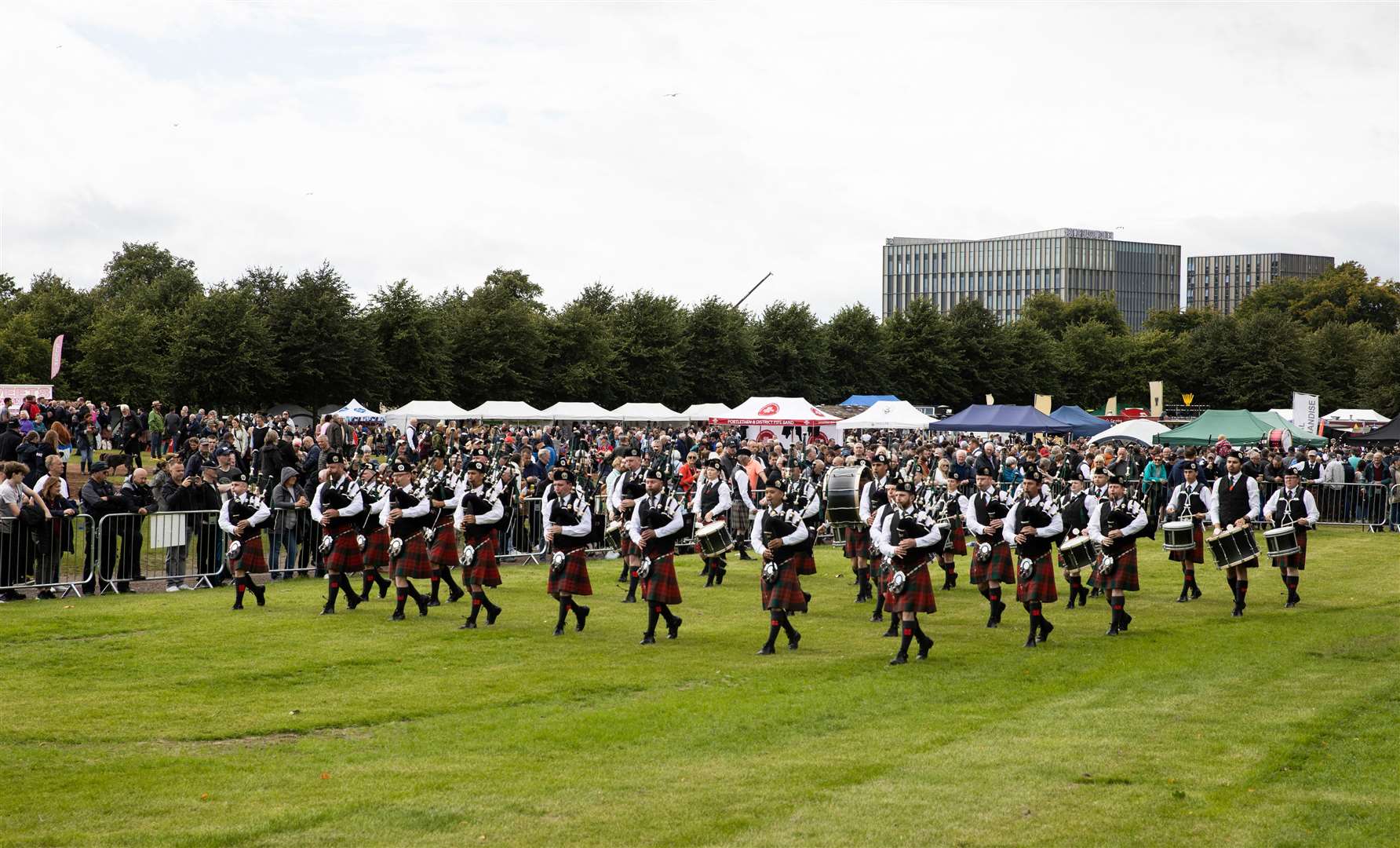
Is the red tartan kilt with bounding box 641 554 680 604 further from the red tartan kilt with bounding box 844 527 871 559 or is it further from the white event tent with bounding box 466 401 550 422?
the white event tent with bounding box 466 401 550 422

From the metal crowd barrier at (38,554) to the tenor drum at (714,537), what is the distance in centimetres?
850

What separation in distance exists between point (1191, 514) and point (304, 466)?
15404 millimetres

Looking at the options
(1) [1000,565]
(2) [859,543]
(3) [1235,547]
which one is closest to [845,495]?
(2) [859,543]

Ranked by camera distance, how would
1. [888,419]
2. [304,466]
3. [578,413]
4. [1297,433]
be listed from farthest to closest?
1. [578,413]
2. [888,419]
3. [1297,433]
4. [304,466]

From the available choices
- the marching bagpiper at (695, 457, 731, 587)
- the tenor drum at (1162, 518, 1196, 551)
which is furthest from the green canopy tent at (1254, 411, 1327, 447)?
the marching bagpiper at (695, 457, 731, 587)

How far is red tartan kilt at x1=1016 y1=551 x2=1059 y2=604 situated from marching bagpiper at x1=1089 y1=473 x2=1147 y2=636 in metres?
1.27

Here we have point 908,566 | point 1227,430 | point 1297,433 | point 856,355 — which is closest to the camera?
point 908,566

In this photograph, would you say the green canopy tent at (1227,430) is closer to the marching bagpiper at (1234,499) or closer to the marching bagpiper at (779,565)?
the marching bagpiper at (1234,499)

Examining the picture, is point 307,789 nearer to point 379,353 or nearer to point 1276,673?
point 1276,673

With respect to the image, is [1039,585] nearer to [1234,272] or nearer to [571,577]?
[571,577]

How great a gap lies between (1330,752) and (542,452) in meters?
20.7

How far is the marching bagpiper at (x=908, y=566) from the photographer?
13891 millimetres

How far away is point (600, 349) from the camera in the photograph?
221 feet

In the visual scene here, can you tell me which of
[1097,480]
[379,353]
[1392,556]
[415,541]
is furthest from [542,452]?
[379,353]
